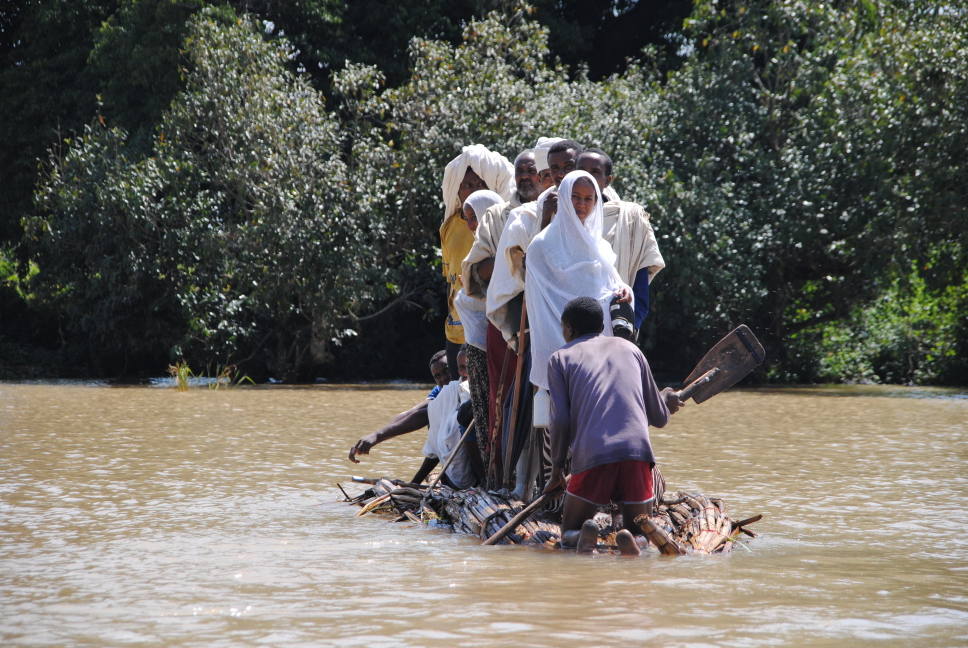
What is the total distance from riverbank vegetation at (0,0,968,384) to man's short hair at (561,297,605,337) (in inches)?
666

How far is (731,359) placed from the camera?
6.86 meters

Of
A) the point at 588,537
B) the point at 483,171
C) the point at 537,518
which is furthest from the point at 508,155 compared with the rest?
the point at 588,537

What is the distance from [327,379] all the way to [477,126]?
842cm

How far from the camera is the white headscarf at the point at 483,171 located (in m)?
8.16

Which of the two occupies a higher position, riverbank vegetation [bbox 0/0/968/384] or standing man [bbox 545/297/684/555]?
riverbank vegetation [bbox 0/0/968/384]

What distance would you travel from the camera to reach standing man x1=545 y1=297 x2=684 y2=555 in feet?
19.4

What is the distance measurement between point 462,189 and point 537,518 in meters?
2.60

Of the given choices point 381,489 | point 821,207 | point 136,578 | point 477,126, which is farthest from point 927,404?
point 136,578

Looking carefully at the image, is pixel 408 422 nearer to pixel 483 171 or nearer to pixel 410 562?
pixel 483 171

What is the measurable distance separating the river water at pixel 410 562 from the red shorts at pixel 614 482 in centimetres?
30

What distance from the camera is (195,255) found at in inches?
979

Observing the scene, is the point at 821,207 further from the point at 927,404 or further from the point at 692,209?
the point at 927,404

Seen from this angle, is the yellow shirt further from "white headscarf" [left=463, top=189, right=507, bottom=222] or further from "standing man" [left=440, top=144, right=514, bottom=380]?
"white headscarf" [left=463, top=189, right=507, bottom=222]

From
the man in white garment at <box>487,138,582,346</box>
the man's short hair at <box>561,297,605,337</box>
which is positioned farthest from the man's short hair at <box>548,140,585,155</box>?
the man's short hair at <box>561,297,605,337</box>
